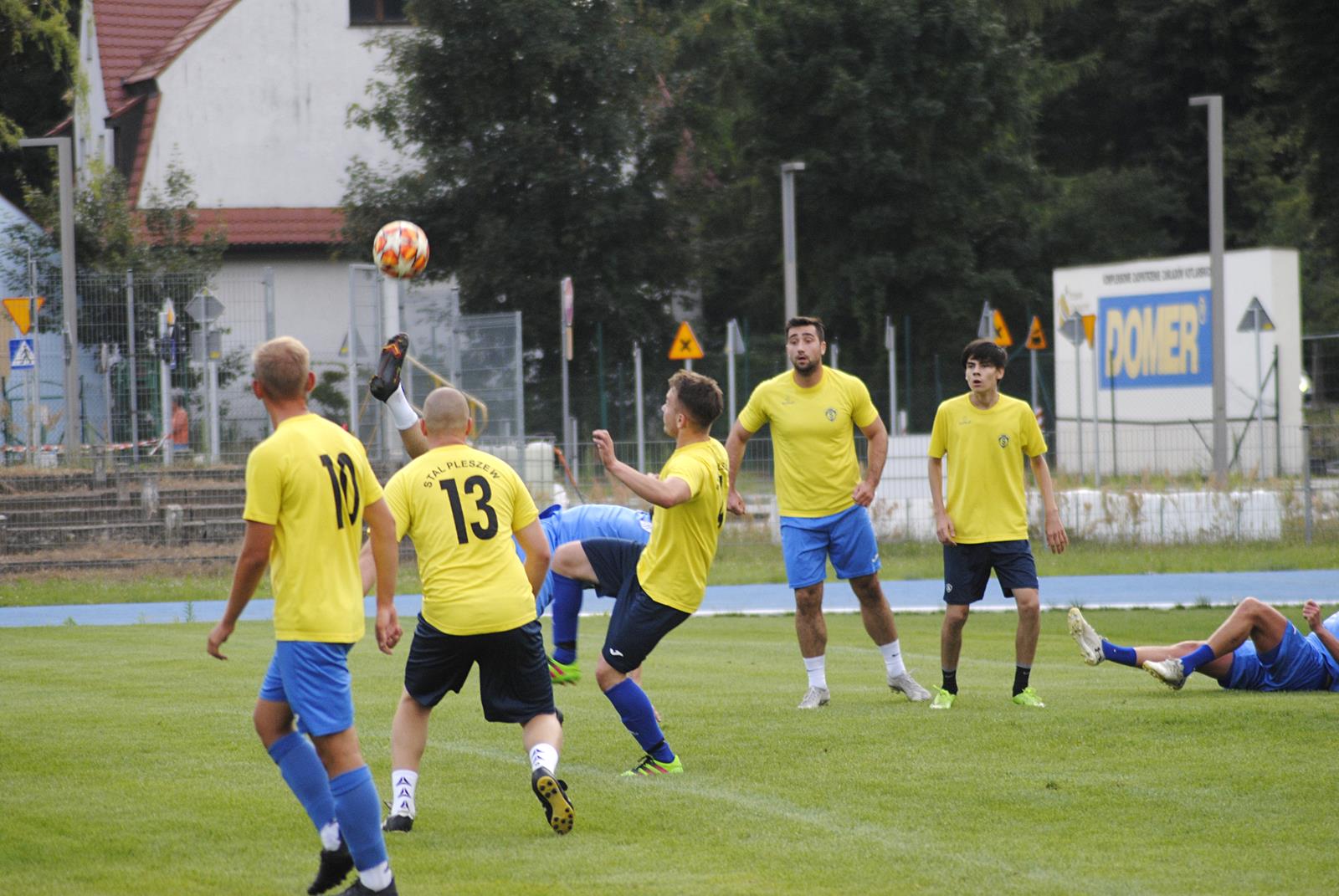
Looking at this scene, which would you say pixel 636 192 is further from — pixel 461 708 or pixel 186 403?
pixel 461 708

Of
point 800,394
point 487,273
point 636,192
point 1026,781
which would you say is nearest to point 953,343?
point 636,192

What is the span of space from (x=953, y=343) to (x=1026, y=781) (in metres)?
36.3

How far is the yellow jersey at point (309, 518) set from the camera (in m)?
5.36

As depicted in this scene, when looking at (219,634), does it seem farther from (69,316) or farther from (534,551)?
(69,316)

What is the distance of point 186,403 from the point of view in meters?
23.5

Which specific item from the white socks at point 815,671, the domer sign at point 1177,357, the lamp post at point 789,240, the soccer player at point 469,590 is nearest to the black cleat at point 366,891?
the soccer player at point 469,590

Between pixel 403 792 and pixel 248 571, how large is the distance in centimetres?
155

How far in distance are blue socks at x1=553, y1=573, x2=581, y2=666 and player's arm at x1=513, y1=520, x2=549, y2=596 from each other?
10.1 feet

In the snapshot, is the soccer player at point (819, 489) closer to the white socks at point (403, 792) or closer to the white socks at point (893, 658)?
the white socks at point (893, 658)

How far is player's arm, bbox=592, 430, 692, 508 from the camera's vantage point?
691 centimetres

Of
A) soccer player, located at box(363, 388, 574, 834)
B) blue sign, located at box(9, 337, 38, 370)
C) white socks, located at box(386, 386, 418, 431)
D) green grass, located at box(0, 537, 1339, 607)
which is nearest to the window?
blue sign, located at box(9, 337, 38, 370)

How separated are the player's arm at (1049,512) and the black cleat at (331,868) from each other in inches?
203

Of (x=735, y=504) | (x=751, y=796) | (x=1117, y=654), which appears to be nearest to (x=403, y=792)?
(x=751, y=796)

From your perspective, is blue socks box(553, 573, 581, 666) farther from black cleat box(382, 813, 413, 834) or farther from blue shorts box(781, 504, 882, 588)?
black cleat box(382, 813, 413, 834)
